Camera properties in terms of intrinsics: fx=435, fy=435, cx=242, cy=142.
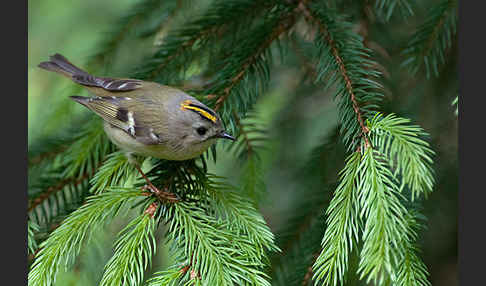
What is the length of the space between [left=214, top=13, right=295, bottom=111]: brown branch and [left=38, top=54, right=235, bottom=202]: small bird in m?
0.10

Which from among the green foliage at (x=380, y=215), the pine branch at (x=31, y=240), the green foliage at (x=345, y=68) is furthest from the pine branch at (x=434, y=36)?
the pine branch at (x=31, y=240)

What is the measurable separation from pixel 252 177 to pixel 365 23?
0.99 metres

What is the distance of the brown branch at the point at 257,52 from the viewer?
1.90 metres

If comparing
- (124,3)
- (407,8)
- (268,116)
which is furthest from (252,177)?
(124,3)

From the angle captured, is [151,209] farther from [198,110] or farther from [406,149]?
[406,149]

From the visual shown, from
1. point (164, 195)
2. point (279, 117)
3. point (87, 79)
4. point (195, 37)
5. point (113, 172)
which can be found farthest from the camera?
point (279, 117)

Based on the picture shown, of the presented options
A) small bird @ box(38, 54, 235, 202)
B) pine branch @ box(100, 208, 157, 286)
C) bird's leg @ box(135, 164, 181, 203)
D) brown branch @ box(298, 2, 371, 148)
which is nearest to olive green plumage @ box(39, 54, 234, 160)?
small bird @ box(38, 54, 235, 202)

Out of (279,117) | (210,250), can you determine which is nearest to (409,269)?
(210,250)

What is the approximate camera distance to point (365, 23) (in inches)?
87.7

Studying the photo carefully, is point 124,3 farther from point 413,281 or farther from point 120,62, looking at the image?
point 413,281

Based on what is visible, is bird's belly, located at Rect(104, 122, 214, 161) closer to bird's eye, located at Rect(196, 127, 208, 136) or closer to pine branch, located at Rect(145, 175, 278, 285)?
bird's eye, located at Rect(196, 127, 208, 136)

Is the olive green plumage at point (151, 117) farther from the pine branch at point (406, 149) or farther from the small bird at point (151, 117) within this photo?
the pine branch at point (406, 149)

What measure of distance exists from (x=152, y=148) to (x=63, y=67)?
0.76 meters

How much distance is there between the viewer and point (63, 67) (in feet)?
7.46
